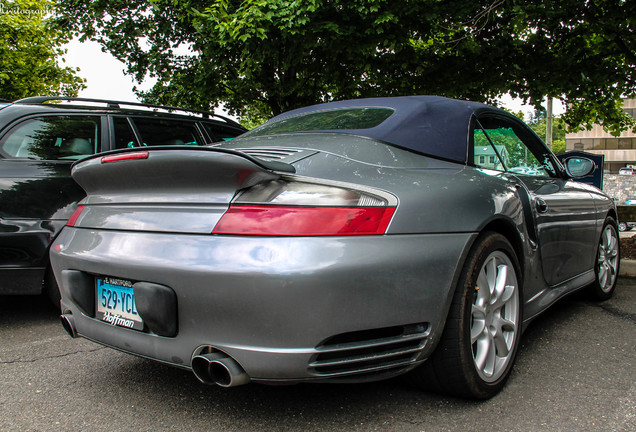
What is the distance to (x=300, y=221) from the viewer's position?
181 centimetres

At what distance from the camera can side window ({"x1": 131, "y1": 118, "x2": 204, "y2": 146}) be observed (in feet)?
14.5

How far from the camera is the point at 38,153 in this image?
147 inches

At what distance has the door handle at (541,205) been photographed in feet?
9.57

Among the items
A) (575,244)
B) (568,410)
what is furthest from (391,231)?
(575,244)

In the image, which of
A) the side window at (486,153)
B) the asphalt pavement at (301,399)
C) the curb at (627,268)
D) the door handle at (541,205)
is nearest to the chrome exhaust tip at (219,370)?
the asphalt pavement at (301,399)

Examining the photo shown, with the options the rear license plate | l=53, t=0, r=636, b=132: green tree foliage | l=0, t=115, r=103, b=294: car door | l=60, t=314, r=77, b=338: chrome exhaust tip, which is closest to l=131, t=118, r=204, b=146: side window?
l=0, t=115, r=103, b=294: car door

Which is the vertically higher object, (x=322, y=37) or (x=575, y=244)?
(x=322, y=37)

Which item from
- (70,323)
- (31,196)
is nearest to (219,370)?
(70,323)

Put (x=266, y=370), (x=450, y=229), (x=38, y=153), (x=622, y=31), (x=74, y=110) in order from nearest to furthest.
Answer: (x=266, y=370) < (x=450, y=229) < (x=38, y=153) < (x=74, y=110) < (x=622, y=31)

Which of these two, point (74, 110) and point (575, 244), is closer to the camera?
point (575, 244)

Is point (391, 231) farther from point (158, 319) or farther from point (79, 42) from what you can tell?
point (79, 42)

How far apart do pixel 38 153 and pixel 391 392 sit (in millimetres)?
2948

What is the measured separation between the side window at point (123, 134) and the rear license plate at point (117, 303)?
2.28 metres

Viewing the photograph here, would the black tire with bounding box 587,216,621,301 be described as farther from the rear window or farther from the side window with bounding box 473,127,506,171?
the rear window
